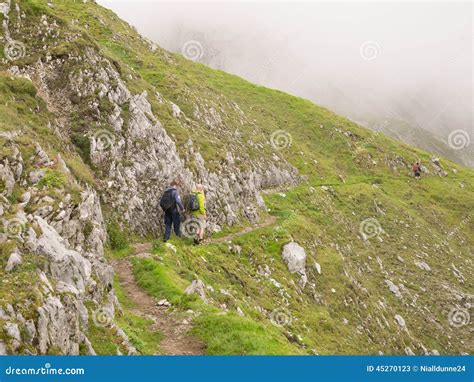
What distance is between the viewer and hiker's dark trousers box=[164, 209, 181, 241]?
26.3 meters

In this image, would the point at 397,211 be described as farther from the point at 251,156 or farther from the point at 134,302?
the point at 134,302

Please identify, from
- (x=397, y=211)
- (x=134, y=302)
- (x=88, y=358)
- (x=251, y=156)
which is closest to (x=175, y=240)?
(x=134, y=302)

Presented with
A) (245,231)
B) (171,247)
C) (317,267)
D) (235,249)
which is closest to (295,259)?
(317,267)

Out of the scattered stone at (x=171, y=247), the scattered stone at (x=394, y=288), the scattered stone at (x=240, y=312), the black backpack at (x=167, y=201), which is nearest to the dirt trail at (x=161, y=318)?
the scattered stone at (x=171, y=247)

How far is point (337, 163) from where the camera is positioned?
68.6 m

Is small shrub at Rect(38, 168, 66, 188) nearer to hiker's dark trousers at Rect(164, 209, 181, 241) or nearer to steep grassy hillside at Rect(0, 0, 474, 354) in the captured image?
steep grassy hillside at Rect(0, 0, 474, 354)

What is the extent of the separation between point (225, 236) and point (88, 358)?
783 inches

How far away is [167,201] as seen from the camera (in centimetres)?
2636

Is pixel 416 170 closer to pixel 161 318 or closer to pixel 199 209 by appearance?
pixel 199 209

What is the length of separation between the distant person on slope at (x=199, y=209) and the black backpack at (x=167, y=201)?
1933mm

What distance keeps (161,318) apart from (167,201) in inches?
362

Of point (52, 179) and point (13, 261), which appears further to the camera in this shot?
point (52, 179)

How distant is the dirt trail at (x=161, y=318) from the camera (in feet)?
53.6

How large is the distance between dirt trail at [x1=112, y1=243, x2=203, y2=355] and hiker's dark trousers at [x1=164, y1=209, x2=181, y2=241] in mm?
3705
